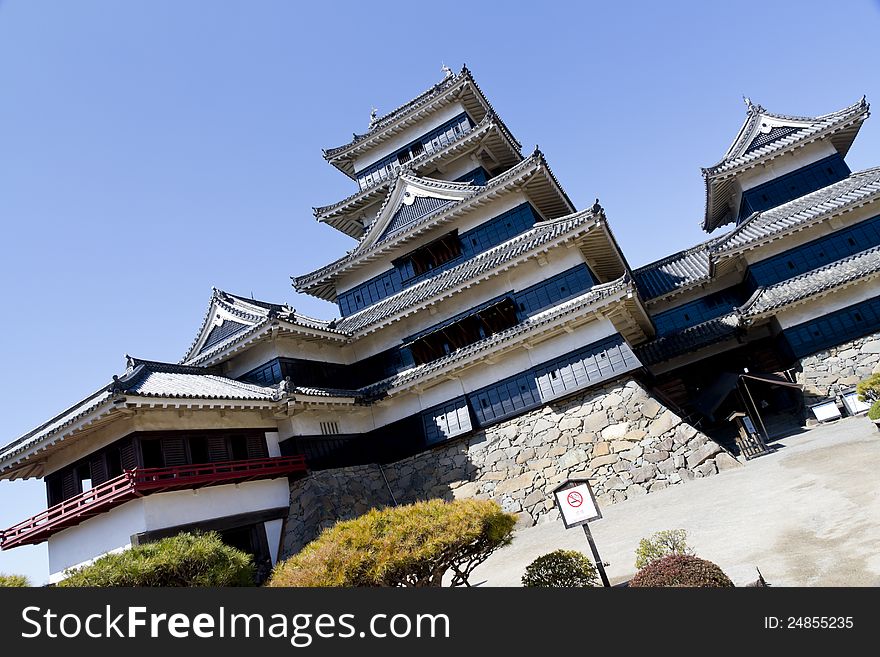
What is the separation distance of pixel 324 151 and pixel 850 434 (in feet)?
96.0

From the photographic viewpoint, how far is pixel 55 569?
54.6 ft

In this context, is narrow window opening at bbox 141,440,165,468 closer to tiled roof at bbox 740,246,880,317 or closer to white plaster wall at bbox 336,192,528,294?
white plaster wall at bbox 336,192,528,294

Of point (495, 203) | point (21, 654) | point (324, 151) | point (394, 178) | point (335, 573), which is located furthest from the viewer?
point (324, 151)

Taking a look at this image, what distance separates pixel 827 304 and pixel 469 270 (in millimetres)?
14940

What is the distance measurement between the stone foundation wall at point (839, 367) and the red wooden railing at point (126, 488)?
21.4 metres

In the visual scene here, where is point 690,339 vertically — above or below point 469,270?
below

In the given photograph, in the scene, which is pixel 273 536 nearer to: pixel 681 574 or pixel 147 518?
pixel 147 518

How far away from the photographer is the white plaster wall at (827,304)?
829 inches

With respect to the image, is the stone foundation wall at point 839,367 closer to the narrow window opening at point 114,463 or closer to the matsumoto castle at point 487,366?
the matsumoto castle at point 487,366

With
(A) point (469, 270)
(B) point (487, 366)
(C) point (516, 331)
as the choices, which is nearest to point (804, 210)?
(C) point (516, 331)

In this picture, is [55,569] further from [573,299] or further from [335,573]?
[573,299]

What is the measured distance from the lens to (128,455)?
15.8 m

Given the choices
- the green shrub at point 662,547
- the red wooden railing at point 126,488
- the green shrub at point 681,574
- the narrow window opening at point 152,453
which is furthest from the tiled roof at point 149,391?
the green shrub at point 681,574

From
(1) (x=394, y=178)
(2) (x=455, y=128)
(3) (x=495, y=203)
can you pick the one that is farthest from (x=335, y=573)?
(2) (x=455, y=128)
